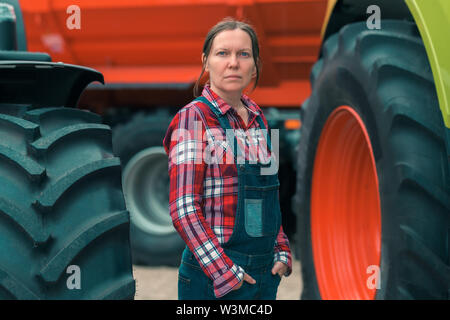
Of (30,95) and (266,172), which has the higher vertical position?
(30,95)

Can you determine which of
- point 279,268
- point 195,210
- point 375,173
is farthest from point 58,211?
point 375,173

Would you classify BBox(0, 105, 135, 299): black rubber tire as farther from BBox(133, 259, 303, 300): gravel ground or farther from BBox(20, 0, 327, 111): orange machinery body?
BBox(20, 0, 327, 111): orange machinery body

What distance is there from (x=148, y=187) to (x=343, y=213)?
2.25m

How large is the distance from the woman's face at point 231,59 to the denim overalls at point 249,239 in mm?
73

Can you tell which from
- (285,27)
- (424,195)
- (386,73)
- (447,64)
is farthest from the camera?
(285,27)

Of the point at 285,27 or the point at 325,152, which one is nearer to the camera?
the point at 325,152

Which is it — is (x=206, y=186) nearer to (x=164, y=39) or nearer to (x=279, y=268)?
(x=279, y=268)

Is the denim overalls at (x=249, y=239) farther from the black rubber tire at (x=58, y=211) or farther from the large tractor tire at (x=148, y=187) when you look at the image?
the large tractor tire at (x=148, y=187)

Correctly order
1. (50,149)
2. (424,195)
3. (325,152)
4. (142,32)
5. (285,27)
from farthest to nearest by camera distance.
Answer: (142,32) → (285,27) → (325,152) → (424,195) → (50,149)

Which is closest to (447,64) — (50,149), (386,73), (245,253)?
(386,73)

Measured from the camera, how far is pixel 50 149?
1400 mm

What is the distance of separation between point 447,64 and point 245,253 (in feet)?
2.33

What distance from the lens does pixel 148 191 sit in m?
4.56

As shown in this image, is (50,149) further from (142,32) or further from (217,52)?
(142,32)
